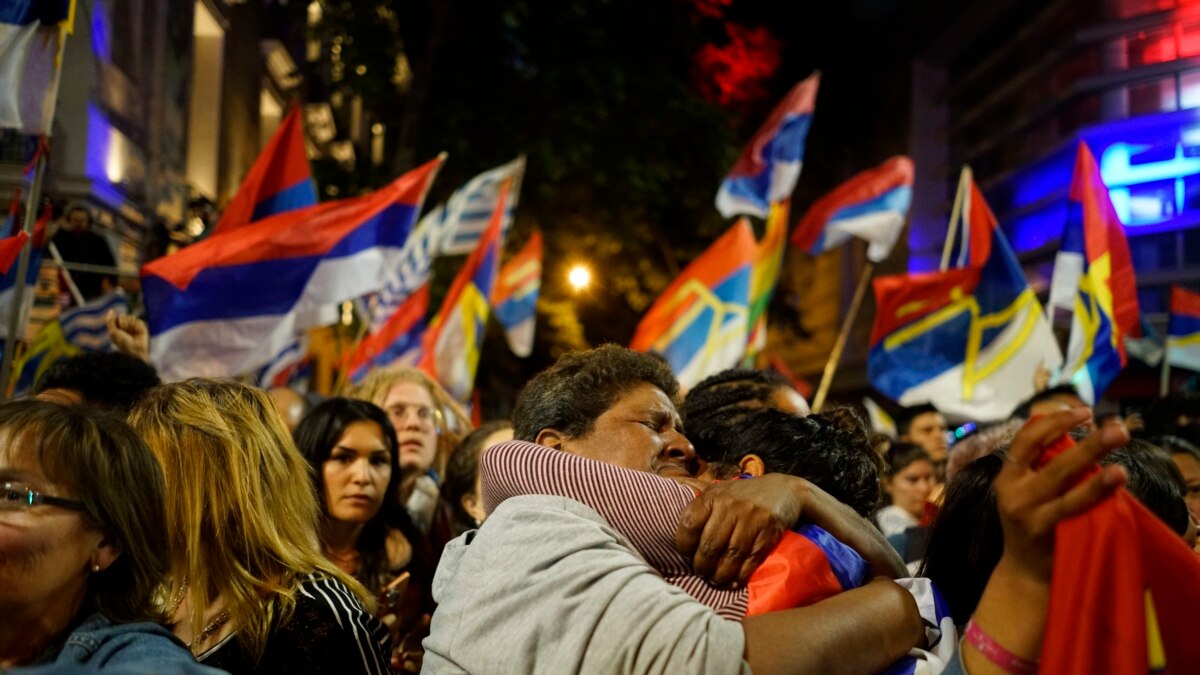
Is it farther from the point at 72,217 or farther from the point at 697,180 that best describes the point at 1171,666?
the point at 697,180

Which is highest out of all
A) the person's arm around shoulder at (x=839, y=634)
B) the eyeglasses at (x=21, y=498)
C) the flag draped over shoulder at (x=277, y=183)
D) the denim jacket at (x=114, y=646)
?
the flag draped over shoulder at (x=277, y=183)

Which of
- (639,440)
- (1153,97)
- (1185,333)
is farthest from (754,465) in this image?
(1153,97)

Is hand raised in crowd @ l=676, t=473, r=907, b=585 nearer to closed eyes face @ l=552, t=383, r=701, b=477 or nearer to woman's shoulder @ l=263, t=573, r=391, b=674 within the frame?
closed eyes face @ l=552, t=383, r=701, b=477

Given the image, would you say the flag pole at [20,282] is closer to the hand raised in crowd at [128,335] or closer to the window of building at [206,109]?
the hand raised in crowd at [128,335]

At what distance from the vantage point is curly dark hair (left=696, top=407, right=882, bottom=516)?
2.83m

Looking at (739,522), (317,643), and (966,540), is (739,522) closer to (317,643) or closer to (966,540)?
(966,540)

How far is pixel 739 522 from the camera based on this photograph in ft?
7.56

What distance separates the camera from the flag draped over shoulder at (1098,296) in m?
8.58

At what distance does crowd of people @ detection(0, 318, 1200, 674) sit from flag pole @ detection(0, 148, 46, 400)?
257 cm

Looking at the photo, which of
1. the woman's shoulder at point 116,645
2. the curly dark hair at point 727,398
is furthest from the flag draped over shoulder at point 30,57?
the woman's shoulder at point 116,645

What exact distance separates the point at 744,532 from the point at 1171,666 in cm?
75

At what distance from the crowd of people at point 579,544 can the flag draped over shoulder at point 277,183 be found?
505cm

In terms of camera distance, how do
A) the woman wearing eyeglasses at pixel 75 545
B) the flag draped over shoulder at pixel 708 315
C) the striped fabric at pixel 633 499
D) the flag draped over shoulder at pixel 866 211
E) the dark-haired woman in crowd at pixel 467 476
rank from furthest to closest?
the flag draped over shoulder at pixel 866 211 < the flag draped over shoulder at pixel 708 315 < the dark-haired woman in crowd at pixel 467 476 < the striped fabric at pixel 633 499 < the woman wearing eyeglasses at pixel 75 545

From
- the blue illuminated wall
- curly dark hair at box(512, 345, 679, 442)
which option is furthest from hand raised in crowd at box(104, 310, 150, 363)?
the blue illuminated wall
